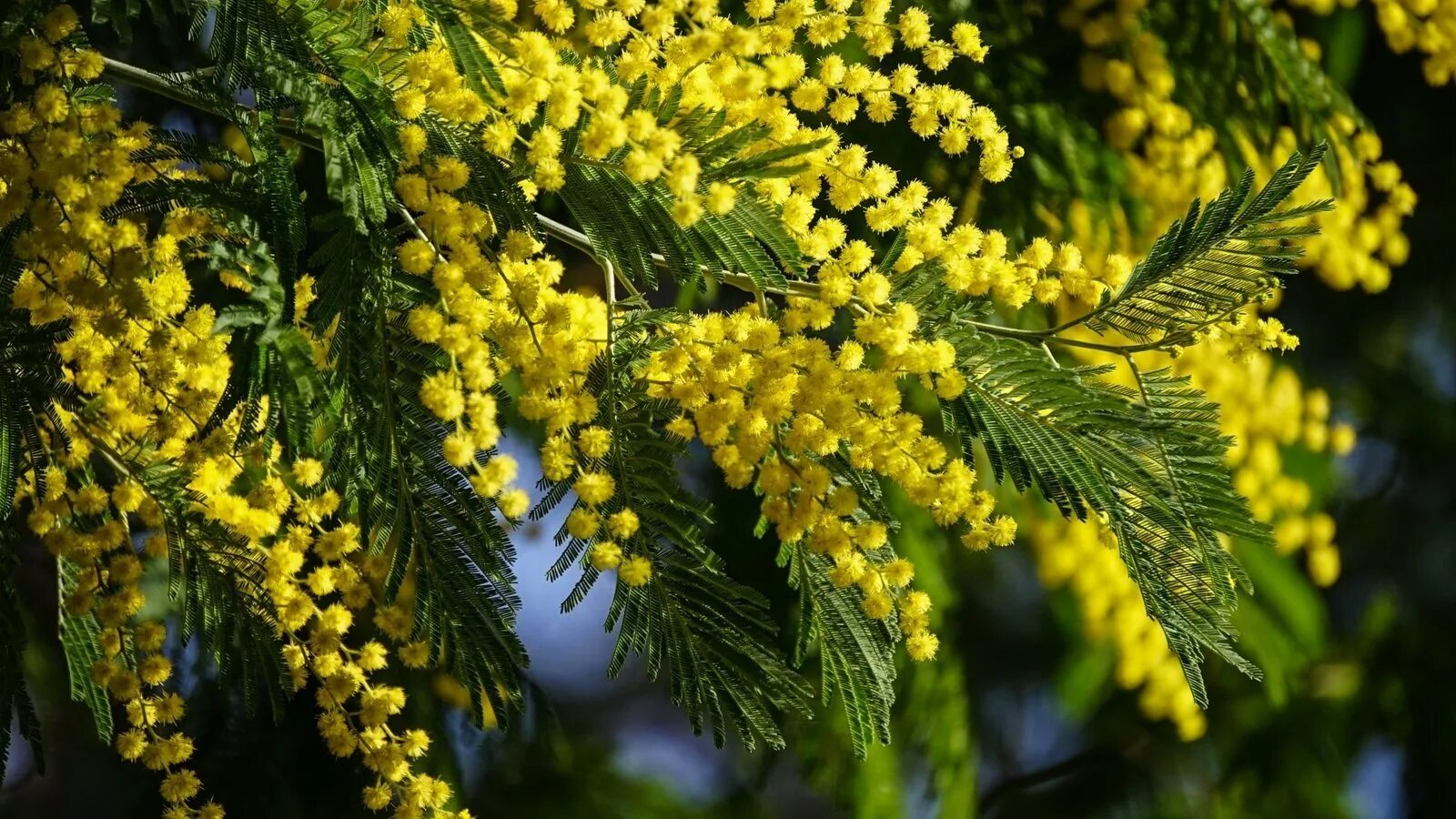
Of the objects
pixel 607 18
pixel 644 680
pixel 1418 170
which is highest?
pixel 607 18

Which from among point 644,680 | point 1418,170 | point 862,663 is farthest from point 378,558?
point 1418,170

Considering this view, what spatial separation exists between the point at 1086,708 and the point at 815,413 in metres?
1.48

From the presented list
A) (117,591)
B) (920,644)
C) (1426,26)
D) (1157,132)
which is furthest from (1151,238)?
(117,591)

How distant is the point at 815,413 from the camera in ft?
2.44

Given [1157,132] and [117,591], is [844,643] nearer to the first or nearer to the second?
[117,591]

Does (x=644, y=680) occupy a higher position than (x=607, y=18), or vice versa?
(x=607, y=18)

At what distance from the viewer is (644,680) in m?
2.76

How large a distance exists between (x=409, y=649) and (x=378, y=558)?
6cm

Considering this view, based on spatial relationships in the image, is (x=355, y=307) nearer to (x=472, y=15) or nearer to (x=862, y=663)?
(x=472, y=15)

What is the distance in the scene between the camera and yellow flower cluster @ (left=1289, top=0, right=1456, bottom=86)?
174cm

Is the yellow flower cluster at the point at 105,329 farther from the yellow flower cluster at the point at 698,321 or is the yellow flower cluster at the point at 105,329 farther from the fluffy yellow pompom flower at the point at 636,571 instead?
the fluffy yellow pompom flower at the point at 636,571

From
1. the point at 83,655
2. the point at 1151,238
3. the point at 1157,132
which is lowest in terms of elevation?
the point at 1151,238

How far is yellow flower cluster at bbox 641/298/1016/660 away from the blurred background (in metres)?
0.60

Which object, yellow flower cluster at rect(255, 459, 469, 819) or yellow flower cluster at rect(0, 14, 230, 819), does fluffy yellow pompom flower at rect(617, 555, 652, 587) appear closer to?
yellow flower cluster at rect(255, 459, 469, 819)
